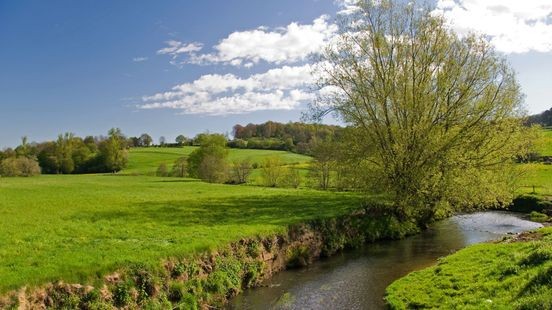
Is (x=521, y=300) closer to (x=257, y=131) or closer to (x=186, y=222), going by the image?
(x=186, y=222)

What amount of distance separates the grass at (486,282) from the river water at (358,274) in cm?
151

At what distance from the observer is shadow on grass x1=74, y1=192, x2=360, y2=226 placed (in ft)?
91.5

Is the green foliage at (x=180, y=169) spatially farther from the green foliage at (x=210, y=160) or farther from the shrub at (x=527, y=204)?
the shrub at (x=527, y=204)

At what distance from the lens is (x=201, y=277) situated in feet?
63.1

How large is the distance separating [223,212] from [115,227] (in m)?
9.59

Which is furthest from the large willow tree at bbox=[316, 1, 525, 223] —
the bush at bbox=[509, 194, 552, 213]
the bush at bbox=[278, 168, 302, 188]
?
the bush at bbox=[278, 168, 302, 188]

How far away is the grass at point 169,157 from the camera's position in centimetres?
12119

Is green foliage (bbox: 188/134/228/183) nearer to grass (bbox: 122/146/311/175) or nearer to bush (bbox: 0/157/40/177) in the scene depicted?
grass (bbox: 122/146/311/175)

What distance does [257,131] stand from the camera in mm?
186250

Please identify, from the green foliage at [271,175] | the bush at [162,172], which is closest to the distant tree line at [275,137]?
the green foliage at [271,175]

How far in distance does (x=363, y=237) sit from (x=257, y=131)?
513ft

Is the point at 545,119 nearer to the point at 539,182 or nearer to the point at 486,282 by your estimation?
the point at 539,182

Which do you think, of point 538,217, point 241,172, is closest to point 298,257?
point 538,217

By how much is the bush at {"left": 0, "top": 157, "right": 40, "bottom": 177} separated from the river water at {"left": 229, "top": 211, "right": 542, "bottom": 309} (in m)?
77.9
